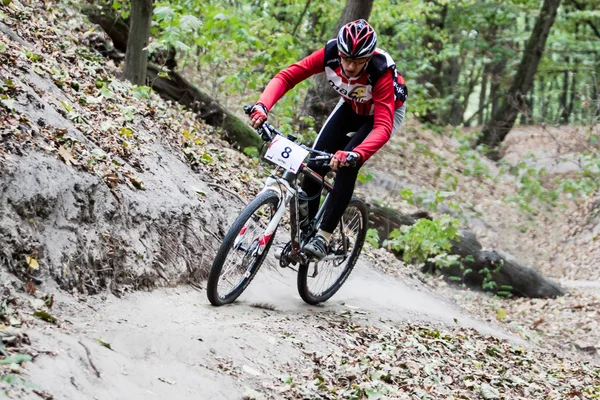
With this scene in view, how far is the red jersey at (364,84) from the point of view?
19.6 ft

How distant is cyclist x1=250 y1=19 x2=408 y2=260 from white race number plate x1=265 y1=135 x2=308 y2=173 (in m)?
0.22

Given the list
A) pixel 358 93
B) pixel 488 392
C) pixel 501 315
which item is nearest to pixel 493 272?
pixel 501 315

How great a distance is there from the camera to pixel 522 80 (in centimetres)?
2386

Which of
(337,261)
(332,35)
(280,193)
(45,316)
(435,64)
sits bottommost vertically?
(45,316)

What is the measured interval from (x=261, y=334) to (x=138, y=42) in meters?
4.94

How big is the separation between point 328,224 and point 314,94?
7060 millimetres

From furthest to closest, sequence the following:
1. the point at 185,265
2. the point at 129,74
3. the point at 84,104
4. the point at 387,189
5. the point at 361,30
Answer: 1. the point at 387,189
2. the point at 129,74
3. the point at 84,104
4. the point at 185,265
5. the point at 361,30

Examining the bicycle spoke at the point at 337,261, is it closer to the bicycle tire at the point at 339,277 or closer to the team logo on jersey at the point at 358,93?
the bicycle tire at the point at 339,277

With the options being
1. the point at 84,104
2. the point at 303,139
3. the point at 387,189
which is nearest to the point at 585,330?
the point at 303,139

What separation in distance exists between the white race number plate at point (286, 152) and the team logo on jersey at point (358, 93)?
0.88 metres

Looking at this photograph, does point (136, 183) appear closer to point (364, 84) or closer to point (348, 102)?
point (348, 102)

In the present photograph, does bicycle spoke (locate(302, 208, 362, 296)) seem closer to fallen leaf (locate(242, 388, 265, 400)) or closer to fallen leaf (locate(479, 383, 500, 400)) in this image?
fallen leaf (locate(479, 383, 500, 400))

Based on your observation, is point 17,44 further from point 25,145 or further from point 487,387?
point 487,387

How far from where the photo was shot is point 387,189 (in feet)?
55.1
